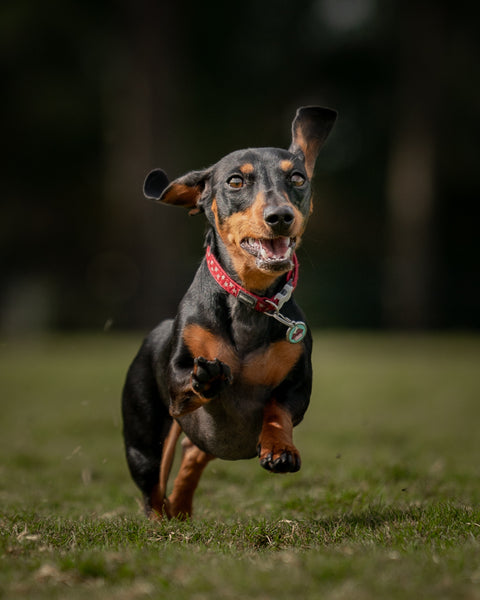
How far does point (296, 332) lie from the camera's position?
12.4ft

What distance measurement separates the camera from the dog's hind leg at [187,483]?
14.6 feet

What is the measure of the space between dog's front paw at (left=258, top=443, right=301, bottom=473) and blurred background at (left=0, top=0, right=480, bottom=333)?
17.2 metres

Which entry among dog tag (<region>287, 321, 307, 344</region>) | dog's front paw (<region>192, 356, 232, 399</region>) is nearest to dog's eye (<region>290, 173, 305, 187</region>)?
dog tag (<region>287, 321, 307, 344</region>)

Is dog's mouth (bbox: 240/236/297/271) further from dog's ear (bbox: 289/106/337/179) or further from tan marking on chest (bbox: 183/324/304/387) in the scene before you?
dog's ear (bbox: 289/106/337/179)

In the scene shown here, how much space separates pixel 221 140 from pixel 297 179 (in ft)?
82.6

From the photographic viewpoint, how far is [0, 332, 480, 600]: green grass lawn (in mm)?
2668

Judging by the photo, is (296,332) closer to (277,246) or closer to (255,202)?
(277,246)

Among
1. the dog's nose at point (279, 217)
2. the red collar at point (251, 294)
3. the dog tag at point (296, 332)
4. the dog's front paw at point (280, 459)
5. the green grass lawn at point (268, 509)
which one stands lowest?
the green grass lawn at point (268, 509)

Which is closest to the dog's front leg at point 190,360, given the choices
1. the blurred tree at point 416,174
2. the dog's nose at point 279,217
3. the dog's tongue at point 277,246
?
the dog's tongue at point 277,246

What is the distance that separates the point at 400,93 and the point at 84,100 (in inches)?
374

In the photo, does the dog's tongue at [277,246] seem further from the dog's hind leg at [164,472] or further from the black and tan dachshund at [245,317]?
the dog's hind leg at [164,472]

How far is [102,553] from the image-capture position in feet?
9.90

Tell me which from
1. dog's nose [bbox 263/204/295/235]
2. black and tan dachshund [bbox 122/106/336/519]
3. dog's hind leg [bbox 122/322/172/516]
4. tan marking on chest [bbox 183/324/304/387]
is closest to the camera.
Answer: dog's nose [bbox 263/204/295/235]

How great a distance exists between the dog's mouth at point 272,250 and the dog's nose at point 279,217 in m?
0.10
